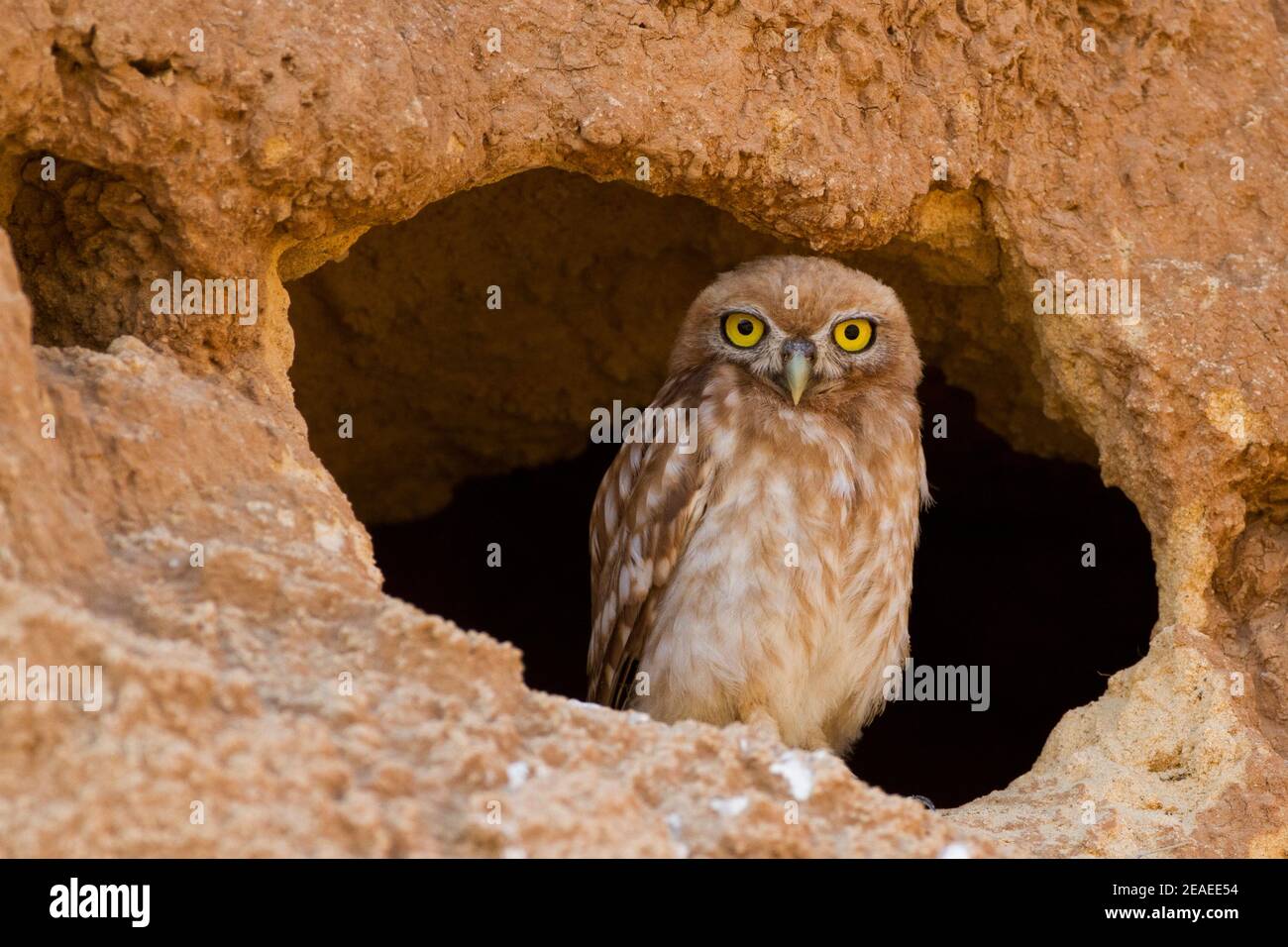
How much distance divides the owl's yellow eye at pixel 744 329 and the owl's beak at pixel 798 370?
216 millimetres

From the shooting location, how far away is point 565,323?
762cm

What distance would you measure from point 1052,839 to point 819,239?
229cm

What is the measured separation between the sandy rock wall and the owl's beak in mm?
428

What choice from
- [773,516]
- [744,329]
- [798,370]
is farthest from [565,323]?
[773,516]

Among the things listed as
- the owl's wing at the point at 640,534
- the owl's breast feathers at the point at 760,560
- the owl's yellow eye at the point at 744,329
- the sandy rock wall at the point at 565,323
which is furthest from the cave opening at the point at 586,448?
the owl's wing at the point at 640,534

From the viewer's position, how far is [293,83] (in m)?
4.28

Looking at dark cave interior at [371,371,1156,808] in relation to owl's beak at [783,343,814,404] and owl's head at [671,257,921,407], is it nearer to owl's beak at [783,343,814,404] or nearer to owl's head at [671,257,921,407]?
owl's head at [671,257,921,407]

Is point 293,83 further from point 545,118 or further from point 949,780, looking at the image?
point 949,780

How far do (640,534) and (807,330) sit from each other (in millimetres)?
1034

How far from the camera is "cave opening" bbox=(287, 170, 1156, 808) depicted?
7.05 m

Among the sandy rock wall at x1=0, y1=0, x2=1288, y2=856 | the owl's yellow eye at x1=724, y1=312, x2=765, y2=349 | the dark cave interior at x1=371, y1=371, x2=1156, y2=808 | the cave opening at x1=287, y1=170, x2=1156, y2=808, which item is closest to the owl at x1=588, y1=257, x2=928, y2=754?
the owl's yellow eye at x1=724, y1=312, x2=765, y2=349

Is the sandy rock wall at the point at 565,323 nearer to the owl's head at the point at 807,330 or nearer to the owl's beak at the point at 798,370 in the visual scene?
the owl's head at the point at 807,330

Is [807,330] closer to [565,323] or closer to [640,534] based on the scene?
[640,534]
